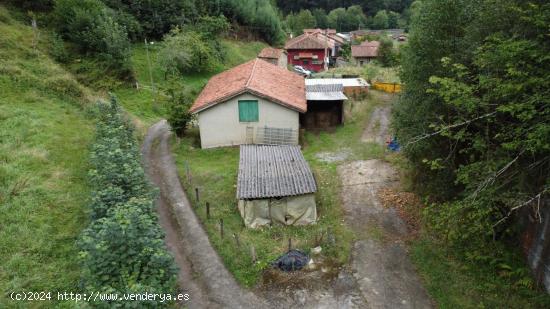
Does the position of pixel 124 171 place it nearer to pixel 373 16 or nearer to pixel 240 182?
pixel 240 182

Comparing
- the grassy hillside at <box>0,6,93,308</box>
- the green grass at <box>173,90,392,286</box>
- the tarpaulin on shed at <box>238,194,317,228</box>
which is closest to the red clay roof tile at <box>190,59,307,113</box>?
the green grass at <box>173,90,392,286</box>

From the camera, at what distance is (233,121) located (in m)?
22.6

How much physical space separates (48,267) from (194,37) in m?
33.5

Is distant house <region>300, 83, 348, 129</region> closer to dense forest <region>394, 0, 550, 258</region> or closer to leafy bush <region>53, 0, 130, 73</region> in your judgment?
dense forest <region>394, 0, 550, 258</region>

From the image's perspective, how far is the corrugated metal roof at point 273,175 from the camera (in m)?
14.3

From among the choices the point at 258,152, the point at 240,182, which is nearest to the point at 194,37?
→ the point at 258,152

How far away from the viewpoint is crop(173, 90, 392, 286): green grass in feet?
42.8

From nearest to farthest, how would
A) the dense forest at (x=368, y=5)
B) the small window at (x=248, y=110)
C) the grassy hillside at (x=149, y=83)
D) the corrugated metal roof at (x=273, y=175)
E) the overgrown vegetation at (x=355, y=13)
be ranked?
the corrugated metal roof at (x=273, y=175), the small window at (x=248, y=110), the grassy hillside at (x=149, y=83), the overgrown vegetation at (x=355, y=13), the dense forest at (x=368, y=5)

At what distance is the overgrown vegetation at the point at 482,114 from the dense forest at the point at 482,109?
0.11 ft

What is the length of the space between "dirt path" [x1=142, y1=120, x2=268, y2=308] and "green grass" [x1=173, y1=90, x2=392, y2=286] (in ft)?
1.17

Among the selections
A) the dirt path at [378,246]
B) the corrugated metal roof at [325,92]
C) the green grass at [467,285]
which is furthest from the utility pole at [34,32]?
the green grass at [467,285]

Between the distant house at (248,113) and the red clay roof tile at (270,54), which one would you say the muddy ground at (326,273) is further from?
the red clay roof tile at (270,54)

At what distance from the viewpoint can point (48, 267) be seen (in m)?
10.7

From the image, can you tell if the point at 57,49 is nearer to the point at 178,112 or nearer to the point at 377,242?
the point at 178,112
